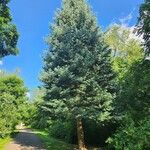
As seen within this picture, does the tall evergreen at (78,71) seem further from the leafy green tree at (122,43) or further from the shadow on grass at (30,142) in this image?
the leafy green tree at (122,43)

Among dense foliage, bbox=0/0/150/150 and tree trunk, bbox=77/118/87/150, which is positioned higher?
dense foliage, bbox=0/0/150/150

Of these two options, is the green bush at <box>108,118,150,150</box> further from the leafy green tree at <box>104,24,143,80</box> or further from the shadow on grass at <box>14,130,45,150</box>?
the leafy green tree at <box>104,24,143,80</box>

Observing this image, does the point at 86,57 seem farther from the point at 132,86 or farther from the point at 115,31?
the point at 115,31

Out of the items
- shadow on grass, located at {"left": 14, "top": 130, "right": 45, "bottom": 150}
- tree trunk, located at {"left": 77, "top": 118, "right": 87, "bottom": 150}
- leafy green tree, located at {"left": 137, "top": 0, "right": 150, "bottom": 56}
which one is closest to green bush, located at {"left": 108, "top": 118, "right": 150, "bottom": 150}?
leafy green tree, located at {"left": 137, "top": 0, "right": 150, "bottom": 56}

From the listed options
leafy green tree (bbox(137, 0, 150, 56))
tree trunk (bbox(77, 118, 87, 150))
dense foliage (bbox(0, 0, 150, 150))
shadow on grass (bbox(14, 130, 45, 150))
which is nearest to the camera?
leafy green tree (bbox(137, 0, 150, 56))

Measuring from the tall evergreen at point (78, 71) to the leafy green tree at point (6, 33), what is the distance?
17.6 ft

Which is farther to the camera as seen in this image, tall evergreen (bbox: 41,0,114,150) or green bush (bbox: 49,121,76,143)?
green bush (bbox: 49,121,76,143)

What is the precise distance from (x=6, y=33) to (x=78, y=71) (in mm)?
7452

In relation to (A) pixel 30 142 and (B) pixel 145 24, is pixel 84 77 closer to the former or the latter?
(B) pixel 145 24

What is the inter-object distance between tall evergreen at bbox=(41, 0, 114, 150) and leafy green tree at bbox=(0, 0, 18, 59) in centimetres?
536

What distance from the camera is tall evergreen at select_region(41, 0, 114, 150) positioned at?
2822 cm

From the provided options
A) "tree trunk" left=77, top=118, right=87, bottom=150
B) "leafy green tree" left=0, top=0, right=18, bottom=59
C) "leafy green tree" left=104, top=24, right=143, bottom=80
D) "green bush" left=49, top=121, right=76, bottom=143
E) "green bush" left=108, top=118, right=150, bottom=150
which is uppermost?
A: "leafy green tree" left=104, top=24, right=143, bottom=80

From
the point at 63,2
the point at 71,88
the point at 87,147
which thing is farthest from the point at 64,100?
the point at 63,2

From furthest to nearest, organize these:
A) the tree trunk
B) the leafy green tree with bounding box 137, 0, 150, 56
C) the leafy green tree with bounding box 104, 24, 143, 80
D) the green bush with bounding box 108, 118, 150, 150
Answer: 1. the leafy green tree with bounding box 104, 24, 143, 80
2. the tree trunk
3. the leafy green tree with bounding box 137, 0, 150, 56
4. the green bush with bounding box 108, 118, 150, 150
